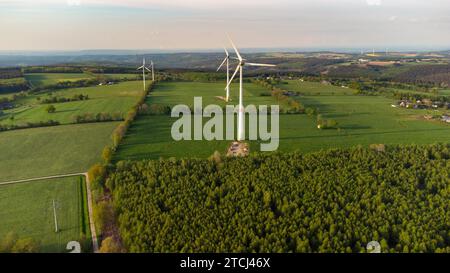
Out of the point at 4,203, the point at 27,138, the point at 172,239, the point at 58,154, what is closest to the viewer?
the point at 172,239

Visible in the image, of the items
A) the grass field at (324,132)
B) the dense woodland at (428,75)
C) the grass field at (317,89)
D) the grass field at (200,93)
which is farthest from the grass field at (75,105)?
the dense woodland at (428,75)

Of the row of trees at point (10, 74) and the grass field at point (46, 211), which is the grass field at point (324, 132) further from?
the row of trees at point (10, 74)

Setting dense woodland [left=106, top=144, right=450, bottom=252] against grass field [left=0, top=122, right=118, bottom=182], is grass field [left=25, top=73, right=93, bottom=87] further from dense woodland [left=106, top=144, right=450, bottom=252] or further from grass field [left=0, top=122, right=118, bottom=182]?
dense woodland [left=106, top=144, right=450, bottom=252]

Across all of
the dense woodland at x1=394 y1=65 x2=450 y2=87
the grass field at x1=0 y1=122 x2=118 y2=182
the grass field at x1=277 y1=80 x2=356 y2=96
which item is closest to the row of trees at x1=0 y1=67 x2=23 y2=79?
the grass field at x1=0 y1=122 x2=118 y2=182

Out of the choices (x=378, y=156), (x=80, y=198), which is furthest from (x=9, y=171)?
(x=378, y=156)
